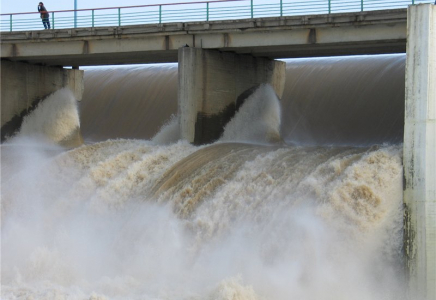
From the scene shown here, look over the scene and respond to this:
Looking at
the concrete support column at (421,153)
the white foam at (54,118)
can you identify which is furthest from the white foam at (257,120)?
the concrete support column at (421,153)

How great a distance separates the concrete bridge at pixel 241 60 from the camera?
1517 centimetres

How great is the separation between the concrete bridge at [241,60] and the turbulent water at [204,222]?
1.79ft

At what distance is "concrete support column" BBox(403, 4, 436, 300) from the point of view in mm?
14914

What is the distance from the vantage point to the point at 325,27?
2180 centimetres

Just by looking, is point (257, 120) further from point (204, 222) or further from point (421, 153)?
point (421, 153)

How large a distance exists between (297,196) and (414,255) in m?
2.85

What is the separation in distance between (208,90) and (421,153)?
10189 millimetres

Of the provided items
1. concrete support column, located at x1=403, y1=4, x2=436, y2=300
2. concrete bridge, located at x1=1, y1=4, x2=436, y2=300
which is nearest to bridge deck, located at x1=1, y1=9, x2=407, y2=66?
concrete bridge, located at x1=1, y1=4, x2=436, y2=300

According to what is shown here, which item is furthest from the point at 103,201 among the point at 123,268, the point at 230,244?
the point at 230,244

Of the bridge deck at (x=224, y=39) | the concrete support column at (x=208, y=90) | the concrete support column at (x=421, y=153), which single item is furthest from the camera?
the concrete support column at (x=208, y=90)

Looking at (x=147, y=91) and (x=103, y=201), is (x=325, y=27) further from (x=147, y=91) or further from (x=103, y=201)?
(x=147, y=91)

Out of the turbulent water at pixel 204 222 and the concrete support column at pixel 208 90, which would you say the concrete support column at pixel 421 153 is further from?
the concrete support column at pixel 208 90

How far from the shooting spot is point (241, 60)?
25344 mm

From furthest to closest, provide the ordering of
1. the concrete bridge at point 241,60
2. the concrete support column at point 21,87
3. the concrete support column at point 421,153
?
the concrete support column at point 21,87 < the concrete bridge at point 241,60 < the concrete support column at point 421,153
